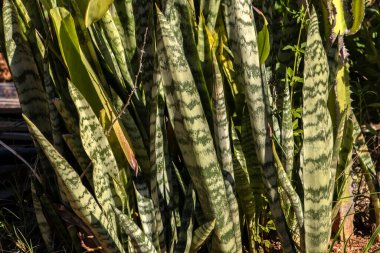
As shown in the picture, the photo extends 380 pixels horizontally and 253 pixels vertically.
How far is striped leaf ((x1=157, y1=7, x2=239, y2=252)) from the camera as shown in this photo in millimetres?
1455

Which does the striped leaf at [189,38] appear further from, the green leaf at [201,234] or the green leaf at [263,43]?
the green leaf at [201,234]

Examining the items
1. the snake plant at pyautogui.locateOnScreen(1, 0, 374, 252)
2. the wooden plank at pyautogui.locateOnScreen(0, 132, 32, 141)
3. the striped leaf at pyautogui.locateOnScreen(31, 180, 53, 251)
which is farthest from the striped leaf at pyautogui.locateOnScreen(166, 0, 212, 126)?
the wooden plank at pyautogui.locateOnScreen(0, 132, 32, 141)

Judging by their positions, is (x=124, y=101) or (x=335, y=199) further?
(x=335, y=199)

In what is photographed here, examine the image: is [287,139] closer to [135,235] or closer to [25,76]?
[135,235]

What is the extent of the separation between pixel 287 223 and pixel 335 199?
220mm

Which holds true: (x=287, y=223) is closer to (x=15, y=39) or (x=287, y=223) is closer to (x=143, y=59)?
(x=143, y=59)

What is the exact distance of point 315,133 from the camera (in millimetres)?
1536

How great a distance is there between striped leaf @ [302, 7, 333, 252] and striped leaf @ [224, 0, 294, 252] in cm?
12

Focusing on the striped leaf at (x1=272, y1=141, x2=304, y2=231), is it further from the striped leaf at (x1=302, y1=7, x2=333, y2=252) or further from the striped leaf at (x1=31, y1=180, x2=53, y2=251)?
the striped leaf at (x1=31, y1=180, x2=53, y2=251)

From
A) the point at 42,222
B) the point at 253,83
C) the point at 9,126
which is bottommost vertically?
the point at 42,222

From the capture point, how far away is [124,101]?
5.92 ft

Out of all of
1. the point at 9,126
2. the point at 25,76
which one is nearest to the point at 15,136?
the point at 9,126

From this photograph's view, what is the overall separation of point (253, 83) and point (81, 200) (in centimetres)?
50

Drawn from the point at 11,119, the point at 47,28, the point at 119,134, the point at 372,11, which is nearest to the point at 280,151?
the point at 119,134
